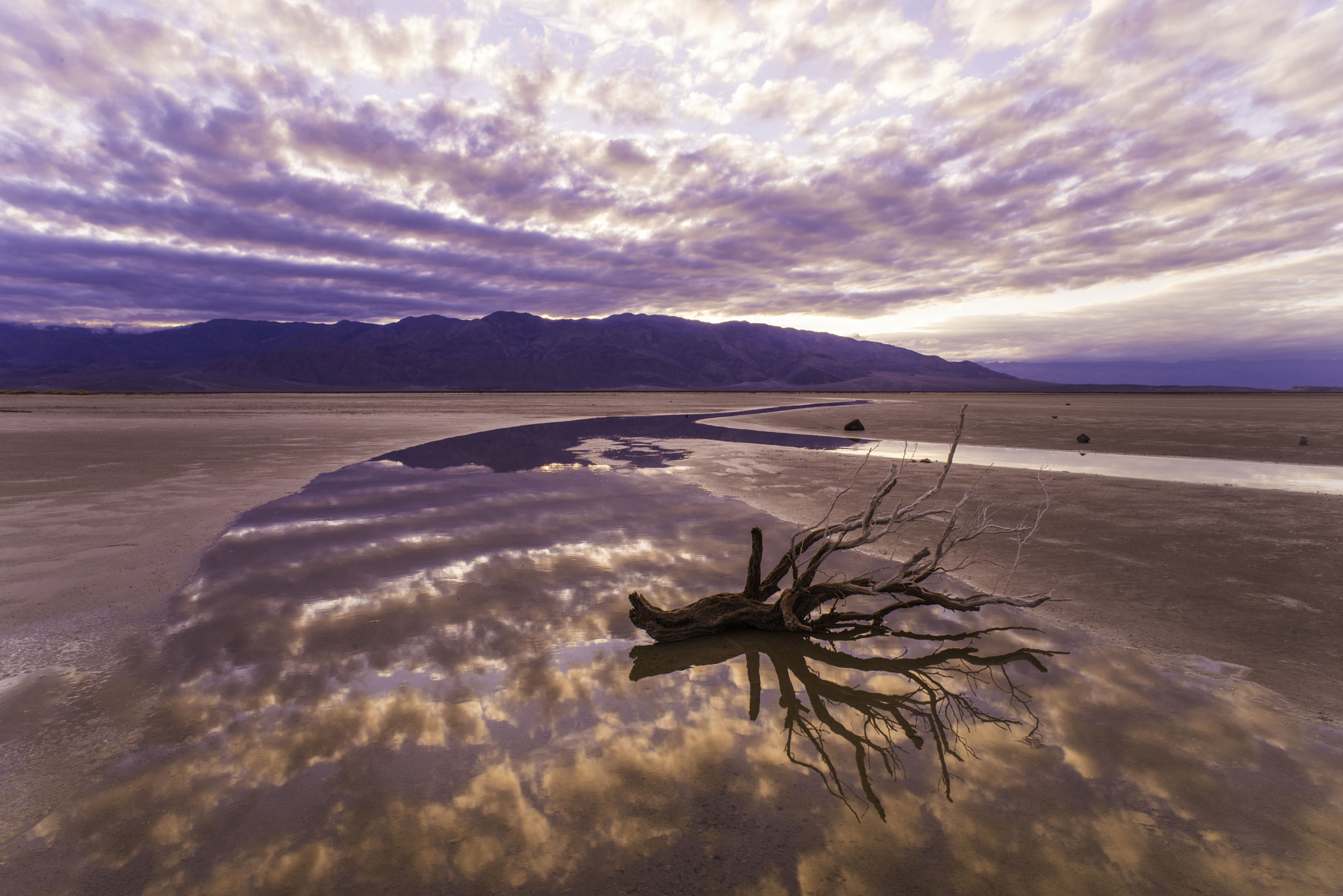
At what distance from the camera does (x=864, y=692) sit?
5.63 meters

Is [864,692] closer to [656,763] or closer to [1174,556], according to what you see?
[656,763]

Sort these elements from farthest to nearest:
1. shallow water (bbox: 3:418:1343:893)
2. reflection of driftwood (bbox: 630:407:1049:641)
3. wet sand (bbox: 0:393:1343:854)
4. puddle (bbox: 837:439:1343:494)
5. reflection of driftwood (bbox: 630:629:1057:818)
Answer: puddle (bbox: 837:439:1343:494), reflection of driftwood (bbox: 630:407:1049:641), wet sand (bbox: 0:393:1343:854), reflection of driftwood (bbox: 630:629:1057:818), shallow water (bbox: 3:418:1343:893)

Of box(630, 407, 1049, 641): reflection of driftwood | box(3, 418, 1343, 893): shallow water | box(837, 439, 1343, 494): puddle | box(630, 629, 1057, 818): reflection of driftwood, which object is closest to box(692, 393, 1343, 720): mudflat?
box(3, 418, 1343, 893): shallow water

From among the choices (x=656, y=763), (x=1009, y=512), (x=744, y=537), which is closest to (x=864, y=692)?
(x=656, y=763)

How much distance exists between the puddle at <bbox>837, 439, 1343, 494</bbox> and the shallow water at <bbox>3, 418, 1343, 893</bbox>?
936 centimetres

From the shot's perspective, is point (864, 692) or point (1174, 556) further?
point (1174, 556)

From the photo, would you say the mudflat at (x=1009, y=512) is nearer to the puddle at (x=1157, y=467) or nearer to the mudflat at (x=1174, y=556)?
the mudflat at (x=1174, y=556)

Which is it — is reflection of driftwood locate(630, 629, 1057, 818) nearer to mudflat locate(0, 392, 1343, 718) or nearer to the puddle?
mudflat locate(0, 392, 1343, 718)

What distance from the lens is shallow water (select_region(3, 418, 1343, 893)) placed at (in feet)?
11.5

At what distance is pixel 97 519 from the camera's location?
37.1ft

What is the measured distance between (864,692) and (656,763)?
2.25m

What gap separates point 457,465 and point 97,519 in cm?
940

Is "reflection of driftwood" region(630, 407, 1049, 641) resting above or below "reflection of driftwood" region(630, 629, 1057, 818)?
above

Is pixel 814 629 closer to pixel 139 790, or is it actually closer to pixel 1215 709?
pixel 1215 709
